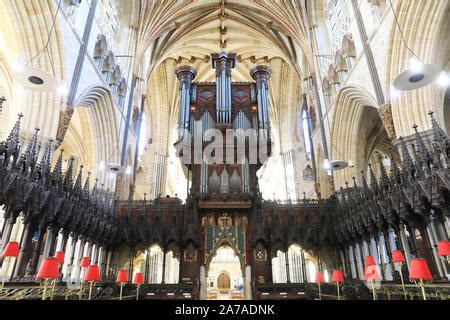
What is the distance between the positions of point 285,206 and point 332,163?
3.28 meters

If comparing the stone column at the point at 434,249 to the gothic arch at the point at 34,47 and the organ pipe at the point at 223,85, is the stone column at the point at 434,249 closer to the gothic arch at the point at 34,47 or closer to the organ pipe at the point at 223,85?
the organ pipe at the point at 223,85

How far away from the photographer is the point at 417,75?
7391mm

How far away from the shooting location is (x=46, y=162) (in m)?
8.32

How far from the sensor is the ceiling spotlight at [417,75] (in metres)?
6.94

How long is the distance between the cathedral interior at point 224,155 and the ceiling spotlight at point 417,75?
5cm

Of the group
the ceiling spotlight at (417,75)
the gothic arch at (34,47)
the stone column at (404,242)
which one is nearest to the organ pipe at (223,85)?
the gothic arch at (34,47)

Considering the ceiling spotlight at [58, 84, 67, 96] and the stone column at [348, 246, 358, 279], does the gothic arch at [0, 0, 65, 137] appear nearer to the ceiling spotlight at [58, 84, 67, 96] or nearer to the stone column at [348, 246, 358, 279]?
the ceiling spotlight at [58, 84, 67, 96]

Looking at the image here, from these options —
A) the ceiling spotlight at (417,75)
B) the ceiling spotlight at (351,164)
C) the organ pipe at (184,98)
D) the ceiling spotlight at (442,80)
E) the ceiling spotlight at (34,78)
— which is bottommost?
the ceiling spotlight at (417,75)

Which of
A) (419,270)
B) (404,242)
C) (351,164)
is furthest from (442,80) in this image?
(419,270)

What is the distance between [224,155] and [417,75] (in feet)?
30.2

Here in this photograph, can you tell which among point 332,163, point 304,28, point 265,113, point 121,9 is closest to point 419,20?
point 332,163

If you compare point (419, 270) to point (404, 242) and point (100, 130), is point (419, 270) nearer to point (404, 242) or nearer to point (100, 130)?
point (404, 242)

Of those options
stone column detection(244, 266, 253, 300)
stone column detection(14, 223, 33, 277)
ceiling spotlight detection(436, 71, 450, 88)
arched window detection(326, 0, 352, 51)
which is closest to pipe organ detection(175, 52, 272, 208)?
stone column detection(244, 266, 253, 300)
